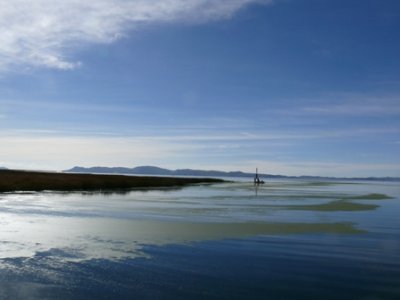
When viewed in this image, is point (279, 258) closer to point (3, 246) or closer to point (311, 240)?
point (311, 240)

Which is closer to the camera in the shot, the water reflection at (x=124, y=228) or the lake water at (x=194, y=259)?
the lake water at (x=194, y=259)

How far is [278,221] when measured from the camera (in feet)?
82.1

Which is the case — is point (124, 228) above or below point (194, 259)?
above

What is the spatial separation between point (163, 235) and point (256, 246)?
4.26 meters

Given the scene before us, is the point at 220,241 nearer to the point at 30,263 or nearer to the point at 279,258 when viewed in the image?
the point at 279,258

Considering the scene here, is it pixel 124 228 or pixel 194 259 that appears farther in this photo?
pixel 124 228

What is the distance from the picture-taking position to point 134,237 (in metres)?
18.3

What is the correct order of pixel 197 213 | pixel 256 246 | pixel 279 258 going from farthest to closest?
pixel 197 213, pixel 256 246, pixel 279 258

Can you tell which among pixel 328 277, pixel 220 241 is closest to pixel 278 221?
pixel 220 241

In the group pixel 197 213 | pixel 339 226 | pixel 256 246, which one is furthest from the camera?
pixel 197 213

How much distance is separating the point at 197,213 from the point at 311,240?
1175 centimetres

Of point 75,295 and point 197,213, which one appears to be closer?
point 75,295

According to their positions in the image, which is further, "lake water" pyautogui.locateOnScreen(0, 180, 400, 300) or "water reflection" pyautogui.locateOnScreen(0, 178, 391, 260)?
"water reflection" pyautogui.locateOnScreen(0, 178, 391, 260)

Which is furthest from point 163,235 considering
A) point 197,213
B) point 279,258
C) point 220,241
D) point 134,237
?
point 197,213
